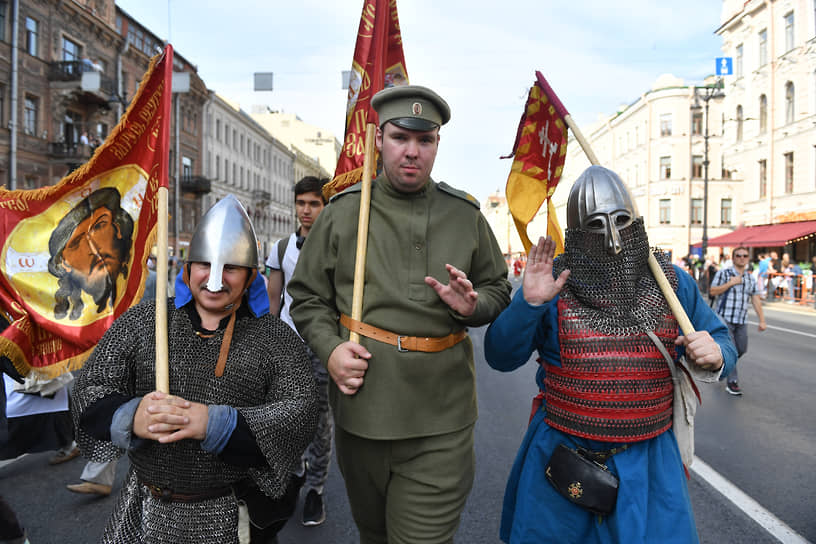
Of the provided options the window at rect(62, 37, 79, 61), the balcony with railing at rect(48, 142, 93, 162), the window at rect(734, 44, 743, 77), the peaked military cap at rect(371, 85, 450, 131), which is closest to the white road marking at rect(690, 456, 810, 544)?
the peaked military cap at rect(371, 85, 450, 131)

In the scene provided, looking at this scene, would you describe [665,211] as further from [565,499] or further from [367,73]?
[565,499]

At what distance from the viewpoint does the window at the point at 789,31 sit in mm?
28203

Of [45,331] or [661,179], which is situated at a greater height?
[661,179]

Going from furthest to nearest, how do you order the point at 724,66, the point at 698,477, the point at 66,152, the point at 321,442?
the point at 724,66 → the point at 66,152 → the point at 698,477 → the point at 321,442

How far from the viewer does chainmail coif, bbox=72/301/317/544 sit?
216 centimetres

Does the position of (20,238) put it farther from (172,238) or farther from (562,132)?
(172,238)

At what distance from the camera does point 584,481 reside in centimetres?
220

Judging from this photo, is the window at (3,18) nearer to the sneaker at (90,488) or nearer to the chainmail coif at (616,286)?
the sneaker at (90,488)

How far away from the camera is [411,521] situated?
231 cm

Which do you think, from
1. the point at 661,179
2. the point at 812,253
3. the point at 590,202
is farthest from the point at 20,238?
the point at 661,179

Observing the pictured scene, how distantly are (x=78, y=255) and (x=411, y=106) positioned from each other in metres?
1.72

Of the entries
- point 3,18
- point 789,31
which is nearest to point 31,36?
point 3,18

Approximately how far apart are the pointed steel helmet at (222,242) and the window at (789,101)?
3277cm

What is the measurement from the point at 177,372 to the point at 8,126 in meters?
27.8
